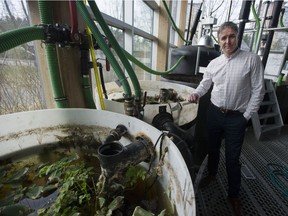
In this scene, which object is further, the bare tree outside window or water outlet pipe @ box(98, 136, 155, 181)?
the bare tree outside window

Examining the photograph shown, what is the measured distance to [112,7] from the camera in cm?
158

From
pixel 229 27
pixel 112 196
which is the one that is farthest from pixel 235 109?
pixel 112 196

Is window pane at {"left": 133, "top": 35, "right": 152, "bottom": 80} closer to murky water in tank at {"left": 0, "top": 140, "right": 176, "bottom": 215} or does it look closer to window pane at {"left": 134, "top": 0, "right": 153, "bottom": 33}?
window pane at {"left": 134, "top": 0, "right": 153, "bottom": 33}

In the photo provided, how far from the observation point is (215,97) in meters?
1.11

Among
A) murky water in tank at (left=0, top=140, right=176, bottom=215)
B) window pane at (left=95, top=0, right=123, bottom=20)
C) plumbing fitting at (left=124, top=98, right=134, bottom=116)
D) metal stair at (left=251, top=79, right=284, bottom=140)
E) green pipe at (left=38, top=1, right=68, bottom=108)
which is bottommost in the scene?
metal stair at (left=251, top=79, right=284, bottom=140)

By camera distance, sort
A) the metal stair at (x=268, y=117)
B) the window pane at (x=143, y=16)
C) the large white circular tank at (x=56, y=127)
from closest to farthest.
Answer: the large white circular tank at (x=56, y=127) → the metal stair at (x=268, y=117) → the window pane at (x=143, y=16)

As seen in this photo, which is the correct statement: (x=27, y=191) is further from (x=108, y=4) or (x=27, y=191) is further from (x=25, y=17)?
(x=108, y=4)

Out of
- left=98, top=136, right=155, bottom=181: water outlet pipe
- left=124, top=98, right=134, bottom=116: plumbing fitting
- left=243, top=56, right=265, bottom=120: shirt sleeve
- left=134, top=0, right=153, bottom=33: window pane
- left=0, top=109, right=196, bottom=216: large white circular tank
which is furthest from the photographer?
left=134, top=0, right=153, bottom=33: window pane

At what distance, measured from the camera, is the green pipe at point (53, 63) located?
2.01ft

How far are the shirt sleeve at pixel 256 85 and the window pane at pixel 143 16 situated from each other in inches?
59.8

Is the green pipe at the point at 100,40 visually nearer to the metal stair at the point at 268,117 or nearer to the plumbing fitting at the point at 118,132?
the plumbing fitting at the point at 118,132

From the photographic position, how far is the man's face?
960mm

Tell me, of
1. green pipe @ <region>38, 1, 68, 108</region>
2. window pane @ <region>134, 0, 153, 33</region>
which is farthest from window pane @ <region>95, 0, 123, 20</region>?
green pipe @ <region>38, 1, 68, 108</region>

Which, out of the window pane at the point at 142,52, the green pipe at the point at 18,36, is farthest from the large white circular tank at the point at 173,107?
the window pane at the point at 142,52
